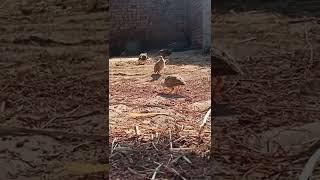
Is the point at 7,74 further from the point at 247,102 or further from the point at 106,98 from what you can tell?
the point at 247,102

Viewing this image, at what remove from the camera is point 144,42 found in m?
13.3

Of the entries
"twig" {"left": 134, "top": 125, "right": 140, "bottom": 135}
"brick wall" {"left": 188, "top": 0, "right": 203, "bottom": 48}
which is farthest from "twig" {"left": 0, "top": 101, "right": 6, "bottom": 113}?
"brick wall" {"left": 188, "top": 0, "right": 203, "bottom": 48}

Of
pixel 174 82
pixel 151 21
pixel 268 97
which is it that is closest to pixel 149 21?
pixel 151 21

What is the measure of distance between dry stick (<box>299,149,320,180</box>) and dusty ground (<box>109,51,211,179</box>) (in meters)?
1.29

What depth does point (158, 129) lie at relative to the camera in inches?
170

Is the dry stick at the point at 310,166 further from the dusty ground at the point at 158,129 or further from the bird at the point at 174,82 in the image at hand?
the bird at the point at 174,82

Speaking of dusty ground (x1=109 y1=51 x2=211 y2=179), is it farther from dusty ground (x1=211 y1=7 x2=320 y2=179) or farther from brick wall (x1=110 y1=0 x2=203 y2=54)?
brick wall (x1=110 y1=0 x2=203 y2=54)

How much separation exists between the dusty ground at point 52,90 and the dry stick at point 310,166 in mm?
875

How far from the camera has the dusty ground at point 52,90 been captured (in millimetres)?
1707

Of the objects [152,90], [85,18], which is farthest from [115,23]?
[85,18]

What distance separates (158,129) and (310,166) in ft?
8.65

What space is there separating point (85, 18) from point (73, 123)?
453 millimetres

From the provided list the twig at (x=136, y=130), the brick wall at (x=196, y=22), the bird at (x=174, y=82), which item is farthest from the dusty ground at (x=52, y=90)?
the brick wall at (x=196, y=22)

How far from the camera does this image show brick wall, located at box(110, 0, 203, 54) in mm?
13133
